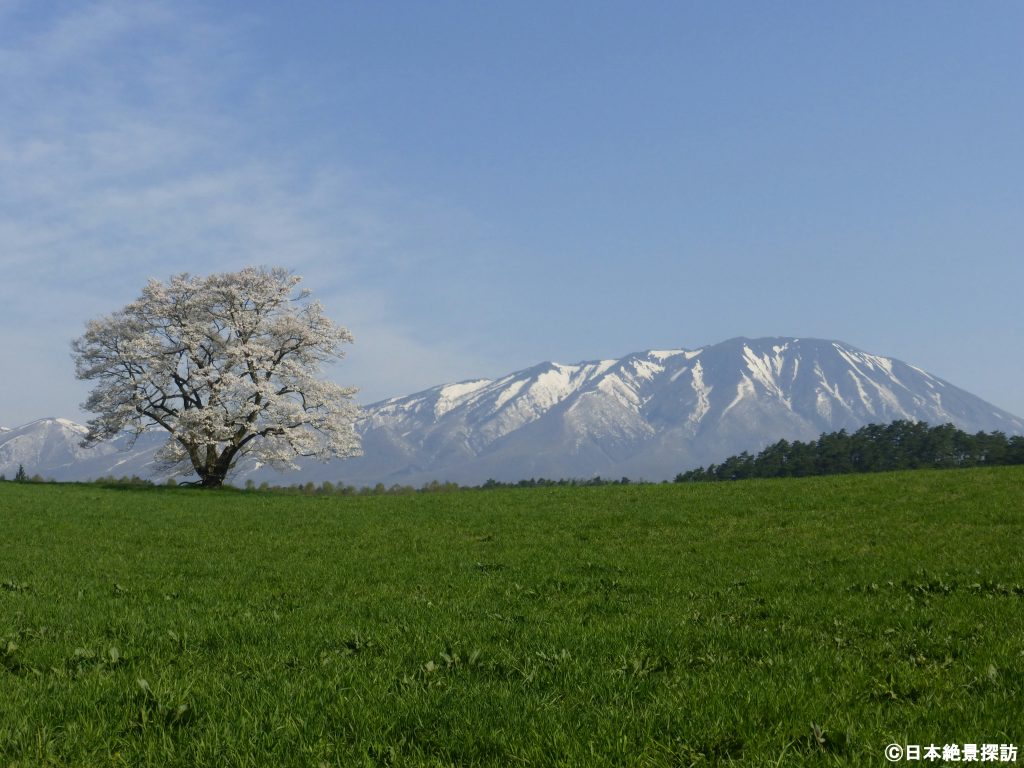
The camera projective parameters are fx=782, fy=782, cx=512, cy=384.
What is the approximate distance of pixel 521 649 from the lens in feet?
32.8

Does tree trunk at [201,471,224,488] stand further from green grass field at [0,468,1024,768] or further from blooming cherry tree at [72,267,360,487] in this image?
green grass field at [0,468,1024,768]

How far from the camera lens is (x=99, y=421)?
6128cm

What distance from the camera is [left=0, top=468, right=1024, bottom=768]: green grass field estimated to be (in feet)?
21.5

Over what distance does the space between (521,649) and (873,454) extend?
4590 inches

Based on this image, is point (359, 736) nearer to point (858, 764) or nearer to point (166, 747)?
point (166, 747)

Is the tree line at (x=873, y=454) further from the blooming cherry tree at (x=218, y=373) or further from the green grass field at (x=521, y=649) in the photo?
the green grass field at (x=521, y=649)

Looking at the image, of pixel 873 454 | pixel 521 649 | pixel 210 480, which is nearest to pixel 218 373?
pixel 210 480

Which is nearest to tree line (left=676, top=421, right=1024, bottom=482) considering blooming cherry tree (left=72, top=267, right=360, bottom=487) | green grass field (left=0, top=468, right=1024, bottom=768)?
blooming cherry tree (left=72, top=267, right=360, bottom=487)

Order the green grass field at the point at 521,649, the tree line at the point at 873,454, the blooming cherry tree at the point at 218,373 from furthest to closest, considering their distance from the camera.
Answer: the tree line at the point at 873,454, the blooming cherry tree at the point at 218,373, the green grass field at the point at 521,649

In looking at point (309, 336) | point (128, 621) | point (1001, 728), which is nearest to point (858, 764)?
point (1001, 728)

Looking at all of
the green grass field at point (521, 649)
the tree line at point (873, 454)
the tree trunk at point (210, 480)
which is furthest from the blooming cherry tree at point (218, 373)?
the tree line at point (873, 454)

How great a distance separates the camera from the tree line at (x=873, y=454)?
109m

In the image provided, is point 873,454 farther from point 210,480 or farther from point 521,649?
point 521,649

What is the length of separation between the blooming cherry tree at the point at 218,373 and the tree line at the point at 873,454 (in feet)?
197
